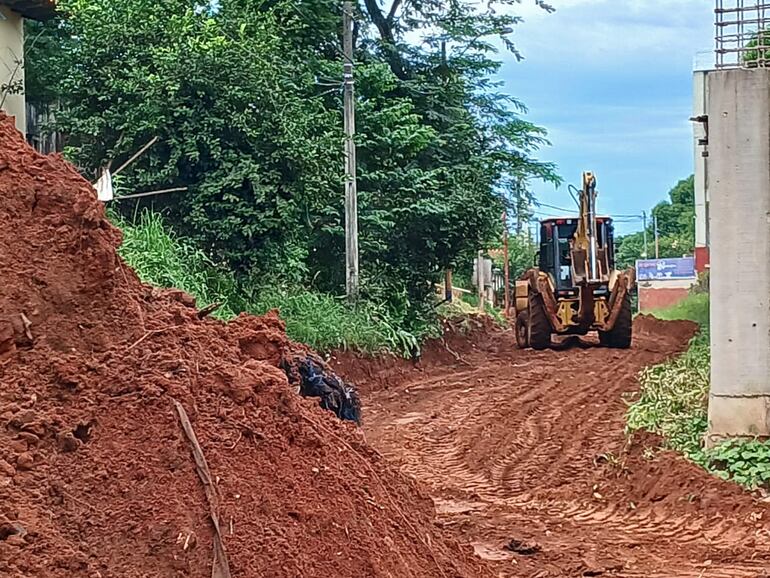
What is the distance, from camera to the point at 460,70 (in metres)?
23.2

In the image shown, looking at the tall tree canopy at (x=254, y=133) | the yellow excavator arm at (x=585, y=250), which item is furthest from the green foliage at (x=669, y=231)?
the tall tree canopy at (x=254, y=133)

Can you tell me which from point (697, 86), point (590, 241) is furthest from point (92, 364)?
point (697, 86)

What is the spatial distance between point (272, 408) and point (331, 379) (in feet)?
6.28

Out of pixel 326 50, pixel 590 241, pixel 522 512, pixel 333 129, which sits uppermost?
pixel 326 50

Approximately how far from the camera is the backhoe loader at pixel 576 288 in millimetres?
20094

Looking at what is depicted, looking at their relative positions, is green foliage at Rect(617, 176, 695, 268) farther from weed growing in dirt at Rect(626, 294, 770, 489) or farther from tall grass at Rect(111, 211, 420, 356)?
weed growing in dirt at Rect(626, 294, 770, 489)

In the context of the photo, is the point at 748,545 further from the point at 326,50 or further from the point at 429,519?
the point at 326,50

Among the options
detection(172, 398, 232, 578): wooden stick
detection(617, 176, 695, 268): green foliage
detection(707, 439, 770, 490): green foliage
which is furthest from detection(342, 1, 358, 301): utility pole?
detection(617, 176, 695, 268): green foliage

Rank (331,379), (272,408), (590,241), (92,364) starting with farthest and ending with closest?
(590,241) < (331,379) < (272,408) < (92,364)

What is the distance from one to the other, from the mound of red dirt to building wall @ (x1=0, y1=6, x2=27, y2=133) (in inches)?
284

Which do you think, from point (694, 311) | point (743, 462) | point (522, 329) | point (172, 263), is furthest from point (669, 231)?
point (743, 462)

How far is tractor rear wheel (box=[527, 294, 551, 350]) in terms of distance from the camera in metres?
20.7

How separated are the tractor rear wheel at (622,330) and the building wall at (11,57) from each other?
43.8 ft

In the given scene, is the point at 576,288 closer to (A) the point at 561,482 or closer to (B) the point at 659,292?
(A) the point at 561,482
